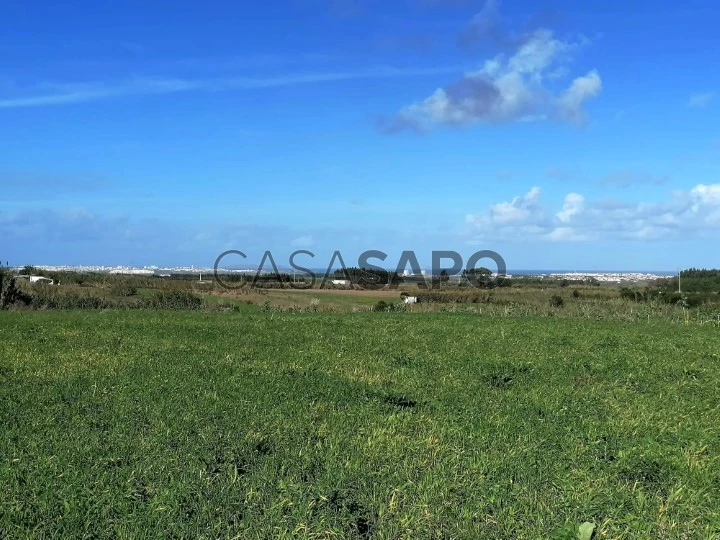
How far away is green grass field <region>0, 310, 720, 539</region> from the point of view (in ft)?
13.4

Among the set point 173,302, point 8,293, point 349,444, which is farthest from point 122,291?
point 349,444

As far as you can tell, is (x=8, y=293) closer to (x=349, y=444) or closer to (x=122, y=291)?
(x=122, y=291)

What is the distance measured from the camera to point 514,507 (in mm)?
4305

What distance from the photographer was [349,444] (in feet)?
18.6

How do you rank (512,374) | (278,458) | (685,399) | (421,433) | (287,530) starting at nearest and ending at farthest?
(287,530)
(278,458)
(421,433)
(685,399)
(512,374)

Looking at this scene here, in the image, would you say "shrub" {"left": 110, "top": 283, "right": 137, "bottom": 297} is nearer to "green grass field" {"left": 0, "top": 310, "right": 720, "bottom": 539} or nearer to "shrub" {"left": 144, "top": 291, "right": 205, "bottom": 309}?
"shrub" {"left": 144, "top": 291, "right": 205, "bottom": 309}

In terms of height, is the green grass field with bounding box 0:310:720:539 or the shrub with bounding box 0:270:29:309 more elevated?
the shrub with bounding box 0:270:29:309

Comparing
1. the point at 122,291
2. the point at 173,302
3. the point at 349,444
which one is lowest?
the point at 349,444

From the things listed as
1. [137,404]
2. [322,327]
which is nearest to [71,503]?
[137,404]

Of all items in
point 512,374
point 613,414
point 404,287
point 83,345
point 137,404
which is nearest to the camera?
point 137,404


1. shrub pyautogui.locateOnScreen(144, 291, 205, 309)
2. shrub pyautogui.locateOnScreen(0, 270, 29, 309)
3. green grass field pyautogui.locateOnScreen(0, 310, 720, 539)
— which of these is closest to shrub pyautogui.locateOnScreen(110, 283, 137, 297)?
shrub pyautogui.locateOnScreen(144, 291, 205, 309)

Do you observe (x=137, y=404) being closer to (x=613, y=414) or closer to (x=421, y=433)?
(x=421, y=433)

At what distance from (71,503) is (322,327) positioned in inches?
Result: 466

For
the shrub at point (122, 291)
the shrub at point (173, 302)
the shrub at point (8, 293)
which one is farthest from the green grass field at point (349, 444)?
the shrub at point (122, 291)
